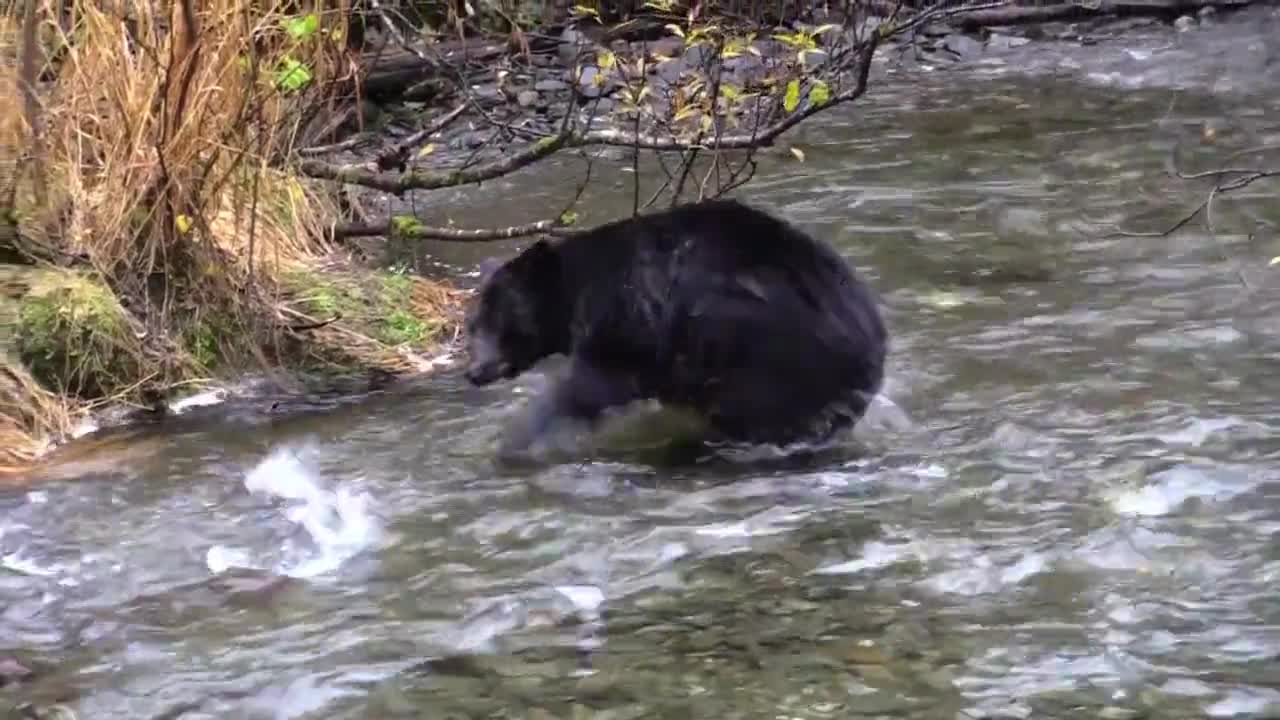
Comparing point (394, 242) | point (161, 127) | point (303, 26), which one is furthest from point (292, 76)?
point (394, 242)

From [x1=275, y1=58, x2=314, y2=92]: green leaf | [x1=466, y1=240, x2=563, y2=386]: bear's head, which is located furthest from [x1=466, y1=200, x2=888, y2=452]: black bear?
[x1=275, y1=58, x2=314, y2=92]: green leaf

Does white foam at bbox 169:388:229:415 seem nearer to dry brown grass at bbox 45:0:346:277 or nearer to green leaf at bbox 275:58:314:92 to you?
dry brown grass at bbox 45:0:346:277

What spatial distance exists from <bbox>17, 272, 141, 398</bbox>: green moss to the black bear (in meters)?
1.51

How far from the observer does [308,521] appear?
419cm

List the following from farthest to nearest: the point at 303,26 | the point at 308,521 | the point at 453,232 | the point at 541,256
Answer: the point at 453,232 → the point at 541,256 → the point at 303,26 → the point at 308,521

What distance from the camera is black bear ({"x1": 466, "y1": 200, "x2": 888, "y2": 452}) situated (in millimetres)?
4469

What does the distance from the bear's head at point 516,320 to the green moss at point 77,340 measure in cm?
119

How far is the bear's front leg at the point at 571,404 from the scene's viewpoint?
15.4ft

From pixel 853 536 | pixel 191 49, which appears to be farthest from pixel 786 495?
pixel 191 49

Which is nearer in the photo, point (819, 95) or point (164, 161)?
point (164, 161)

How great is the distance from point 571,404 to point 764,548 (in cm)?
107

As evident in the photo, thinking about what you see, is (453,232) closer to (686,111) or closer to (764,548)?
(686,111)

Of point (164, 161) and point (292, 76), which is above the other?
point (292, 76)

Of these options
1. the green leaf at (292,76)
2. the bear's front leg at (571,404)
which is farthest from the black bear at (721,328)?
the green leaf at (292,76)
